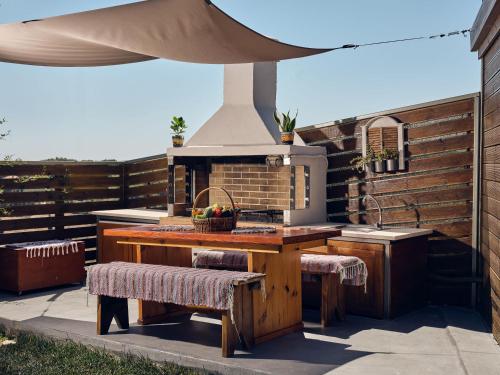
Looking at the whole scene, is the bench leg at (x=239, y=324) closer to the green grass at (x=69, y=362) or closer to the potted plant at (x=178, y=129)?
the green grass at (x=69, y=362)

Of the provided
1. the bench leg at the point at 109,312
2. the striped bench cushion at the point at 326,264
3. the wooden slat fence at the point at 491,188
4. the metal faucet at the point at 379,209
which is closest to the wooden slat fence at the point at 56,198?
the bench leg at the point at 109,312

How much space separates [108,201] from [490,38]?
241 inches

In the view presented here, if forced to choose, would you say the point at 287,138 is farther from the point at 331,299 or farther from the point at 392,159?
the point at 331,299

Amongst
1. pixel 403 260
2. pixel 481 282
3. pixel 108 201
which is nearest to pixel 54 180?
pixel 108 201

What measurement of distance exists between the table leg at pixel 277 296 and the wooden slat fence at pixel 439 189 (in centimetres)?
187

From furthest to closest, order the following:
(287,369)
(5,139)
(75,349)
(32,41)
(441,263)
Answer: (5,139), (441,263), (32,41), (75,349), (287,369)

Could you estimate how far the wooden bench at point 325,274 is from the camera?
6617 mm

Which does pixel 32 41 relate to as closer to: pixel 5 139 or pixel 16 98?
pixel 16 98

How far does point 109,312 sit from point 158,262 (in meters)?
0.86

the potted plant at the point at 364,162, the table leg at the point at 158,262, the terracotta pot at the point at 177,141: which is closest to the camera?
the table leg at the point at 158,262

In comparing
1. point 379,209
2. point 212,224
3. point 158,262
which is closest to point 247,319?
point 212,224

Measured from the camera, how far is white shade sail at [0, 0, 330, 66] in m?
5.80

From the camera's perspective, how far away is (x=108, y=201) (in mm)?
10492

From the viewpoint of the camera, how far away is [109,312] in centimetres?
635
